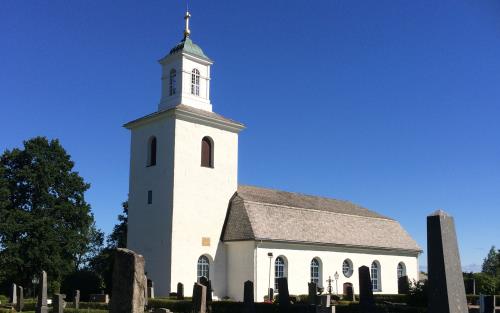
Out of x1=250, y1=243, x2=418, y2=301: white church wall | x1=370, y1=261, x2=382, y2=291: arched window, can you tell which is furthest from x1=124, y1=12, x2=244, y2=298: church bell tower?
x1=370, y1=261, x2=382, y2=291: arched window

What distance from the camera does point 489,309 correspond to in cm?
1678

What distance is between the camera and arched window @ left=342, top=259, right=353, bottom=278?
3753cm

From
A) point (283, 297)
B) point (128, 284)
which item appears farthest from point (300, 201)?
point (128, 284)

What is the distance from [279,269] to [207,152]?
Result: 8.62m

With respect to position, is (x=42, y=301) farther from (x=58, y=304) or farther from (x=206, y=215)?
(x=206, y=215)

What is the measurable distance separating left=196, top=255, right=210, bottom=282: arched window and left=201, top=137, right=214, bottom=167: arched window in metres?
5.84

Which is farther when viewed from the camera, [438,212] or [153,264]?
[153,264]

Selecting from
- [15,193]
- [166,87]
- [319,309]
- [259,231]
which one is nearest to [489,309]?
[319,309]

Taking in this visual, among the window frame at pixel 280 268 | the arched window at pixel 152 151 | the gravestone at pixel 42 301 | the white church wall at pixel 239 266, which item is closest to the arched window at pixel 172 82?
the arched window at pixel 152 151

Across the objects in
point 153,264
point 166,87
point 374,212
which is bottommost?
point 153,264

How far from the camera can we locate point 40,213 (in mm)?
42062

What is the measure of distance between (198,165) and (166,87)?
607 cm

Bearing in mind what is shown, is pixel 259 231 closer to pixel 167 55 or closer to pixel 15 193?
pixel 167 55

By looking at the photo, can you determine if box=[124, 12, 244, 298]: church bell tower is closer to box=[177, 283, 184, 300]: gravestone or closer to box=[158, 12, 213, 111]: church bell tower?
box=[158, 12, 213, 111]: church bell tower
